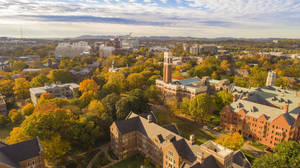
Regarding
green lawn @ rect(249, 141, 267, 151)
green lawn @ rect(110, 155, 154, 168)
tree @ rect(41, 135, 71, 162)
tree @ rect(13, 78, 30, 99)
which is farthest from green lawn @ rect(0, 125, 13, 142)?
green lawn @ rect(249, 141, 267, 151)

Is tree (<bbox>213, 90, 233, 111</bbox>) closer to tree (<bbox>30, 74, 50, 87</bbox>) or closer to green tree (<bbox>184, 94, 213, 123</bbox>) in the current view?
green tree (<bbox>184, 94, 213, 123</bbox>)

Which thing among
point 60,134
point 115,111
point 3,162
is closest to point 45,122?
point 60,134

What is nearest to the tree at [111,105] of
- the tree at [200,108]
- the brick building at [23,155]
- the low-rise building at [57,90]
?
the brick building at [23,155]

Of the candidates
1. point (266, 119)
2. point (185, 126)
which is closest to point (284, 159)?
point (266, 119)

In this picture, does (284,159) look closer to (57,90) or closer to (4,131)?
(4,131)

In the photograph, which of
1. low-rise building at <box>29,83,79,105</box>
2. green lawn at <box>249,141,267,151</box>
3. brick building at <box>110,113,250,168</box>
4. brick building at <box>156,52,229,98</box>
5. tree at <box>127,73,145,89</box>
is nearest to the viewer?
brick building at <box>110,113,250,168</box>

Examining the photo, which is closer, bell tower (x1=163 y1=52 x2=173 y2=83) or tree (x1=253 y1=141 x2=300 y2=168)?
tree (x1=253 y1=141 x2=300 y2=168)

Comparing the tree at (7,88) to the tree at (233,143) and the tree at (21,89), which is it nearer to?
the tree at (21,89)
